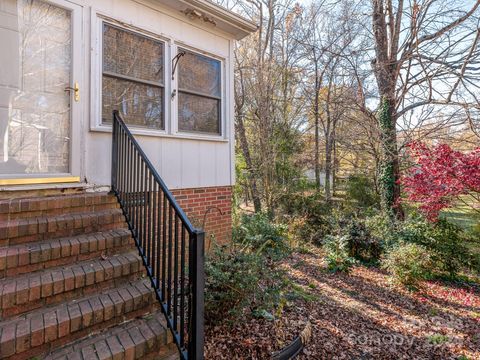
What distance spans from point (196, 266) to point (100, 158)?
2259 millimetres

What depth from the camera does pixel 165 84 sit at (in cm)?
404

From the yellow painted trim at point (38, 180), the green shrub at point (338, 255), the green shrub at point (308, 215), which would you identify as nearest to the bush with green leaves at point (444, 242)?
the green shrub at point (338, 255)

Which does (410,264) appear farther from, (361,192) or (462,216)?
(361,192)

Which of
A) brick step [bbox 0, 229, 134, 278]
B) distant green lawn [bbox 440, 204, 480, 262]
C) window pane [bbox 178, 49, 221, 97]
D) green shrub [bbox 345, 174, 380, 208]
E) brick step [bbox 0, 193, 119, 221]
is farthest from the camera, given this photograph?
green shrub [bbox 345, 174, 380, 208]

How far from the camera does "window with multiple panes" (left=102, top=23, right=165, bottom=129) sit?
3.53 m

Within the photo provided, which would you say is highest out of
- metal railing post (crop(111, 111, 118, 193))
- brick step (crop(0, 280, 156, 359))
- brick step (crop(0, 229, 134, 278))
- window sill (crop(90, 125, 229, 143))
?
window sill (crop(90, 125, 229, 143))

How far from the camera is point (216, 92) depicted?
4.77 meters

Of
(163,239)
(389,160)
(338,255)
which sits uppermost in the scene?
(389,160)

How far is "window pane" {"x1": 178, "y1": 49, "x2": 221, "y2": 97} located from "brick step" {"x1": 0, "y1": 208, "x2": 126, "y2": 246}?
7.49 ft

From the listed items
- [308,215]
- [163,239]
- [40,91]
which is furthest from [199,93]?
[308,215]

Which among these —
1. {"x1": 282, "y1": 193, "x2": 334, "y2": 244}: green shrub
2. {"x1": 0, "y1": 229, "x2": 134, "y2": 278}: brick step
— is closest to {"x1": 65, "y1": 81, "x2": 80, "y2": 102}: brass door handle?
{"x1": 0, "y1": 229, "x2": 134, "y2": 278}: brick step

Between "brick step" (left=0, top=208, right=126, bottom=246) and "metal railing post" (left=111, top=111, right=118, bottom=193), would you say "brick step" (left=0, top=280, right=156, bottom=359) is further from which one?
"metal railing post" (left=111, top=111, right=118, bottom=193)

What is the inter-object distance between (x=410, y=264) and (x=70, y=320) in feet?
18.8

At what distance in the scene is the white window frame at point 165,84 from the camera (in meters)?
3.36
